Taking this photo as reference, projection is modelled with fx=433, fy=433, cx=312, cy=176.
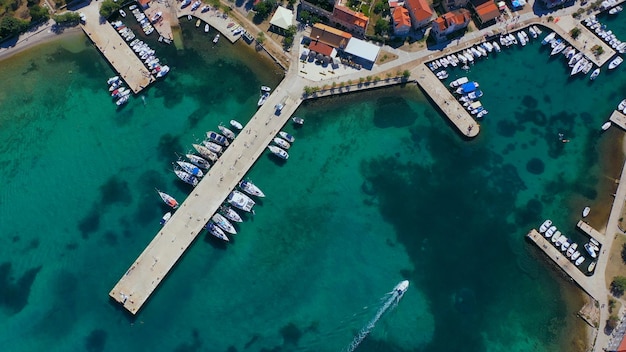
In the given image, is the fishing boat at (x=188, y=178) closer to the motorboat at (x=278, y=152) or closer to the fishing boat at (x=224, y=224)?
the fishing boat at (x=224, y=224)

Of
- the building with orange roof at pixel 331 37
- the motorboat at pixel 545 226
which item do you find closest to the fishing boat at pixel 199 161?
the building with orange roof at pixel 331 37

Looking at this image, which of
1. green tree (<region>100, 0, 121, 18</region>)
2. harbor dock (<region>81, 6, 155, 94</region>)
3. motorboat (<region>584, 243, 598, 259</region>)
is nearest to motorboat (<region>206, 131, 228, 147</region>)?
harbor dock (<region>81, 6, 155, 94</region>)

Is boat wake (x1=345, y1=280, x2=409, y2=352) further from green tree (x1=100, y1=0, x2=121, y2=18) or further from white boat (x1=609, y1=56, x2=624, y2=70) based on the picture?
green tree (x1=100, y1=0, x2=121, y2=18)

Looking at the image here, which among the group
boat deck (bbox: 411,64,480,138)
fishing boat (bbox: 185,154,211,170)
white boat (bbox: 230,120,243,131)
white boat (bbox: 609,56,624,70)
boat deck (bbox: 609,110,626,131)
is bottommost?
fishing boat (bbox: 185,154,211,170)

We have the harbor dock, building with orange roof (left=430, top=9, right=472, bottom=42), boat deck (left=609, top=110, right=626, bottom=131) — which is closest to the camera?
boat deck (left=609, top=110, right=626, bottom=131)

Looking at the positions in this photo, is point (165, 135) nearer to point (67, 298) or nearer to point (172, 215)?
point (172, 215)

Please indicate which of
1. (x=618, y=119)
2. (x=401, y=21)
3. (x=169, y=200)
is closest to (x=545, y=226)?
(x=618, y=119)

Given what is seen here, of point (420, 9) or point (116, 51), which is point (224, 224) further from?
point (420, 9)
